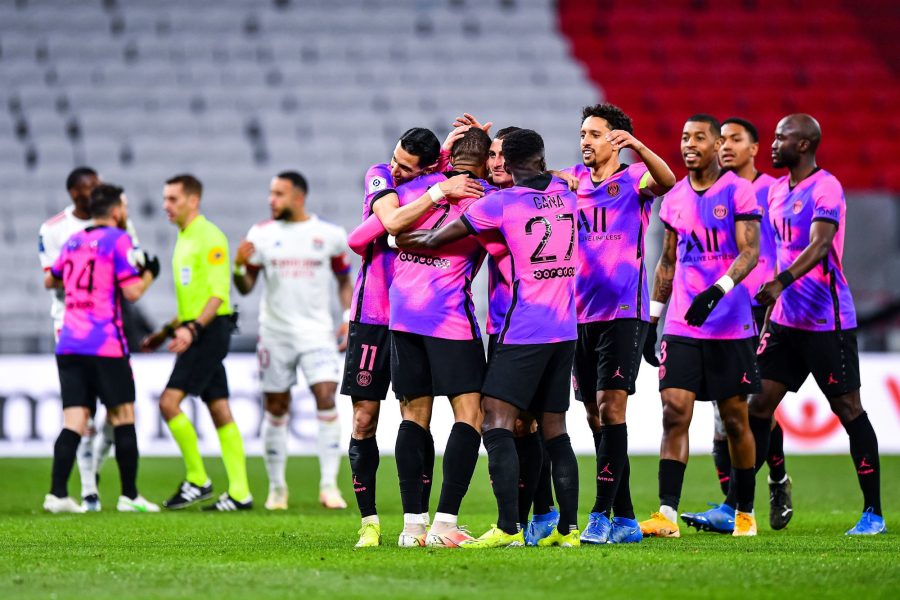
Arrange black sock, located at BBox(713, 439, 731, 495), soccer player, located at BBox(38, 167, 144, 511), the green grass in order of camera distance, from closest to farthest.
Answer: the green grass
black sock, located at BBox(713, 439, 731, 495)
soccer player, located at BBox(38, 167, 144, 511)

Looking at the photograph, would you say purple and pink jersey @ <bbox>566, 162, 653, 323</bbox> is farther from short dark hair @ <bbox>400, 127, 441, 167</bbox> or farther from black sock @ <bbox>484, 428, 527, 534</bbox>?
black sock @ <bbox>484, 428, 527, 534</bbox>

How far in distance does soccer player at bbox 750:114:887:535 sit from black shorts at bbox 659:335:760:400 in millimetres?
507

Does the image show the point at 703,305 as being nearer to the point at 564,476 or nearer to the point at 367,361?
the point at 564,476

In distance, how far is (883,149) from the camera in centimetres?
2073

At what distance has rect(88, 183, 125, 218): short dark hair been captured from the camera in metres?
9.22

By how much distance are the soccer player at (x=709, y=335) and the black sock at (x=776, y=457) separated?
2.41ft

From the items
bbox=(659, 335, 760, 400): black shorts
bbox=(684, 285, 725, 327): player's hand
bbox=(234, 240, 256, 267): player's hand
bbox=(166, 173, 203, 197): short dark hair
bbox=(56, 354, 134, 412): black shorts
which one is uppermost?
bbox=(166, 173, 203, 197): short dark hair

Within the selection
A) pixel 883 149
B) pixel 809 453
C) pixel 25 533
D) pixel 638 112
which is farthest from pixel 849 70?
pixel 25 533

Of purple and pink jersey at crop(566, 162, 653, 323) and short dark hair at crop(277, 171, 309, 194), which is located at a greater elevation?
short dark hair at crop(277, 171, 309, 194)

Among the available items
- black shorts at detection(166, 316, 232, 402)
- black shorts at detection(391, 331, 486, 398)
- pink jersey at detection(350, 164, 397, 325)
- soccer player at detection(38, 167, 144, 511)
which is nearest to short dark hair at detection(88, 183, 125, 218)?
soccer player at detection(38, 167, 144, 511)

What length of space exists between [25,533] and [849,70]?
17.6m

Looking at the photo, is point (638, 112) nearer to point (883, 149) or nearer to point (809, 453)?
point (883, 149)

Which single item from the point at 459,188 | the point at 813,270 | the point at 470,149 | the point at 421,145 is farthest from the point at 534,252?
the point at 813,270

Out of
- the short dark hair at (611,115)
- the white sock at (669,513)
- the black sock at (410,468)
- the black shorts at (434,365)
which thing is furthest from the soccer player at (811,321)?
the black sock at (410,468)
